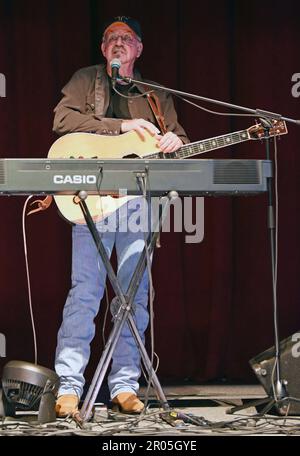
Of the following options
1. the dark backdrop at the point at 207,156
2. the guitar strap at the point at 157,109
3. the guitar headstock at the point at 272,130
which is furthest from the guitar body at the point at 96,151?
the dark backdrop at the point at 207,156

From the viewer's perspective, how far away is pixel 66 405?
11.2 ft

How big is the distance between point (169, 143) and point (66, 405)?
43.6 inches

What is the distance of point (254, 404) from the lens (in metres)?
3.47

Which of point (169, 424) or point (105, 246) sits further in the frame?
point (105, 246)

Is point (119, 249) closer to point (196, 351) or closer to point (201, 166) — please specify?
point (201, 166)

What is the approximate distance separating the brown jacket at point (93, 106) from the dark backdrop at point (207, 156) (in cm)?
79

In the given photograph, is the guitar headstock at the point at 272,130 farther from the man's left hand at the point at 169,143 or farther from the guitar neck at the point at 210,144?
the man's left hand at the point at 169,143

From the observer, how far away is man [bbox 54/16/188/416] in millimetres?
3529

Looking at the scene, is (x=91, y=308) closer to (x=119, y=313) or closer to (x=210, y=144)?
(x=119, y=313)

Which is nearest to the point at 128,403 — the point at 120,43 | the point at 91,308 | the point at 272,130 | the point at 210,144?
the point at 91,308

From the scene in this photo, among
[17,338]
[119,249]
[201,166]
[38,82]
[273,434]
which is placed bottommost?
[273,434]
